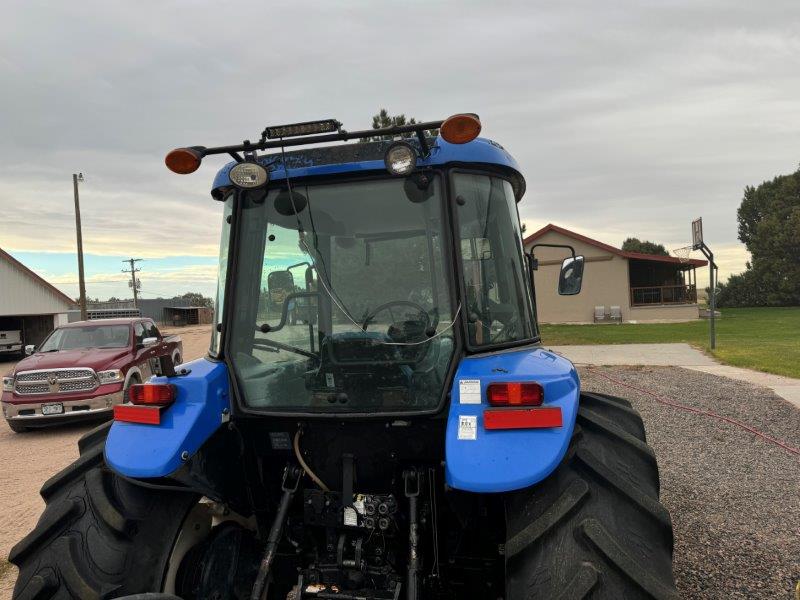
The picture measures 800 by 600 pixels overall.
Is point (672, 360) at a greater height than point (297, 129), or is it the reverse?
point (297, 129)

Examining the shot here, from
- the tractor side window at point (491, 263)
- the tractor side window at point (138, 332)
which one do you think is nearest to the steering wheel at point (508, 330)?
the tractor side window at point (491, 263)

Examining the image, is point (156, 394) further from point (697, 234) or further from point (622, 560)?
point (697, 234)

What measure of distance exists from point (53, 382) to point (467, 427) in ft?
31.4

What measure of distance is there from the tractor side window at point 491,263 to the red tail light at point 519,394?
393 mm

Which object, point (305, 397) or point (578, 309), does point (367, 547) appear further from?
point (578, 309)

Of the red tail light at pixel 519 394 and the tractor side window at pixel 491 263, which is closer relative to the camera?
the red tail light at pixel 519 394

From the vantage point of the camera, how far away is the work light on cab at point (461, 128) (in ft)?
7.45

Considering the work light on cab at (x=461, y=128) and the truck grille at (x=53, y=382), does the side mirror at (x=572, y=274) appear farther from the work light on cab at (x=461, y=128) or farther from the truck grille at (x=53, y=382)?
the truck grille at (x=53, y=382)

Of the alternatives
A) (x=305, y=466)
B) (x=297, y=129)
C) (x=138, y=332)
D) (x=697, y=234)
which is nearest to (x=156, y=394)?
(x=305, y=466)

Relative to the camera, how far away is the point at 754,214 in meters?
60.4

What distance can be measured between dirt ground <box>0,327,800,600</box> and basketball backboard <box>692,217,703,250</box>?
7.52 m

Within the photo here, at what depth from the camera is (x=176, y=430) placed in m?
2.57

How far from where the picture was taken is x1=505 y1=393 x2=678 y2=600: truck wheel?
195 centimetres

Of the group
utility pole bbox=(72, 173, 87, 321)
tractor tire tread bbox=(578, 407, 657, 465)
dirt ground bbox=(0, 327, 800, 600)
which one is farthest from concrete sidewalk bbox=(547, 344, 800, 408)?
utility pole bbox=(72, 173, 87, 321)
